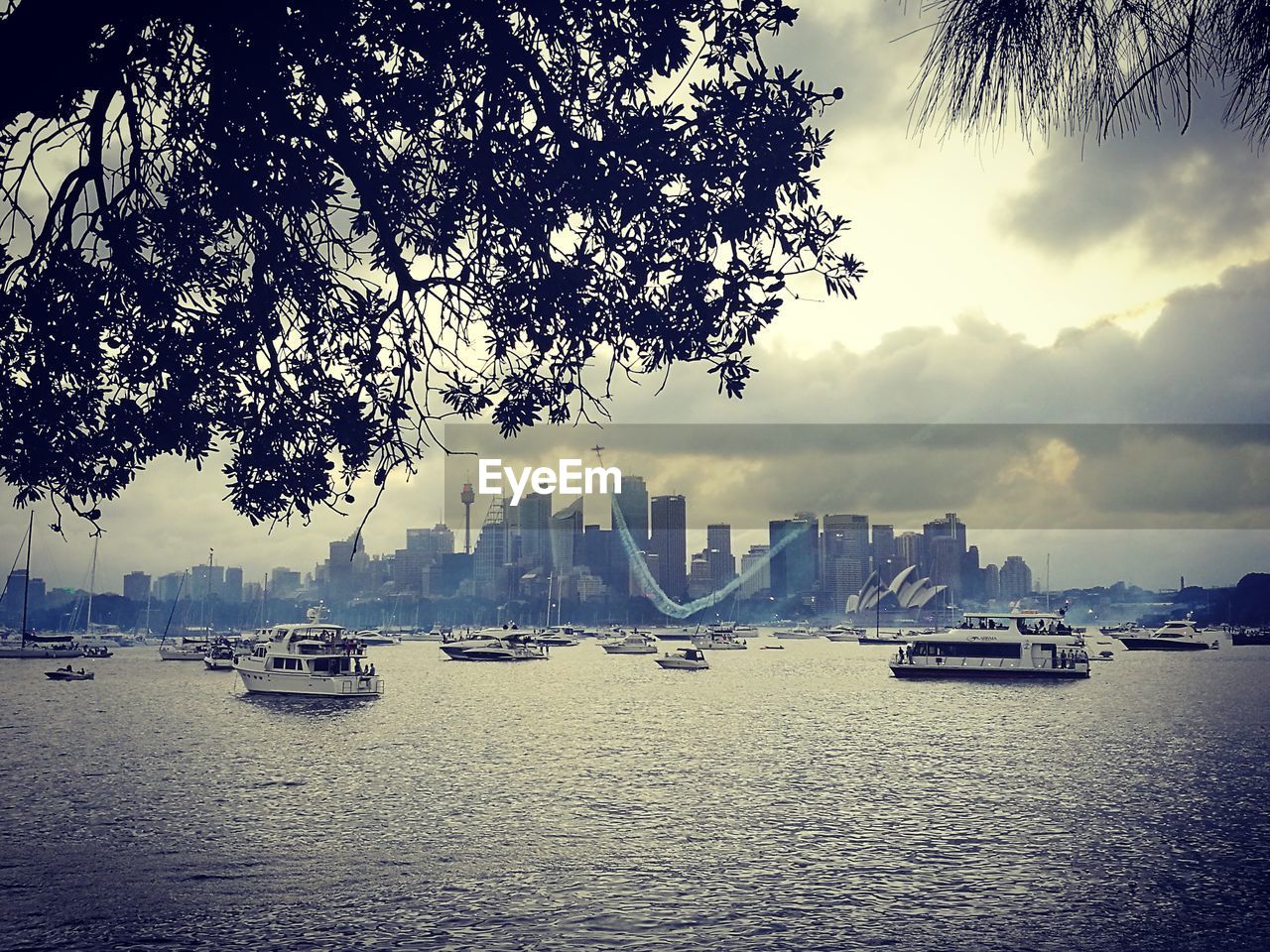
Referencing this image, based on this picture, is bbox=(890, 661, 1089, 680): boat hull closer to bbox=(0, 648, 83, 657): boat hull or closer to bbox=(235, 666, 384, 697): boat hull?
bbox=(235, 666, 384, 697): boat hull

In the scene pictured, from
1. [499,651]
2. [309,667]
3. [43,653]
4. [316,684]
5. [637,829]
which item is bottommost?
[43,653]

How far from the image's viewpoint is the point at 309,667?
92812mm

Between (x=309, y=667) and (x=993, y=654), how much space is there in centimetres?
6626

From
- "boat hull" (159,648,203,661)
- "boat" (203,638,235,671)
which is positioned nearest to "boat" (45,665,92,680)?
"boat" (203,638,235,671)

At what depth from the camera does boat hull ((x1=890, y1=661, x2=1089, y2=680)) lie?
362ft

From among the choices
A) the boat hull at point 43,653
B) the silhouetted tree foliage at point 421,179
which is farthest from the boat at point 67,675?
the silhouetted tree foliage at point 421,179

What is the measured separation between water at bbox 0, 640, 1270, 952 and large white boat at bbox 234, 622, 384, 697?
237 inches

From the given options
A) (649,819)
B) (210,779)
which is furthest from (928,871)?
(210,779)

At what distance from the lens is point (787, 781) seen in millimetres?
51250

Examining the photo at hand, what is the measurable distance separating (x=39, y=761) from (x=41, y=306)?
56.5m

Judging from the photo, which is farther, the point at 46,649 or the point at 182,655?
the point at 46,649

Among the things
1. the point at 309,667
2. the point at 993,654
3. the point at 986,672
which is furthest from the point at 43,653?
the point at 993,654

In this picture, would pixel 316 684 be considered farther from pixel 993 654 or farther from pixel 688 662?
pixel 688 662

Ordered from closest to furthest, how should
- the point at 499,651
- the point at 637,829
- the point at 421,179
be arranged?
the point at 421,179 < the point at 637,829 < the point at 499,651
